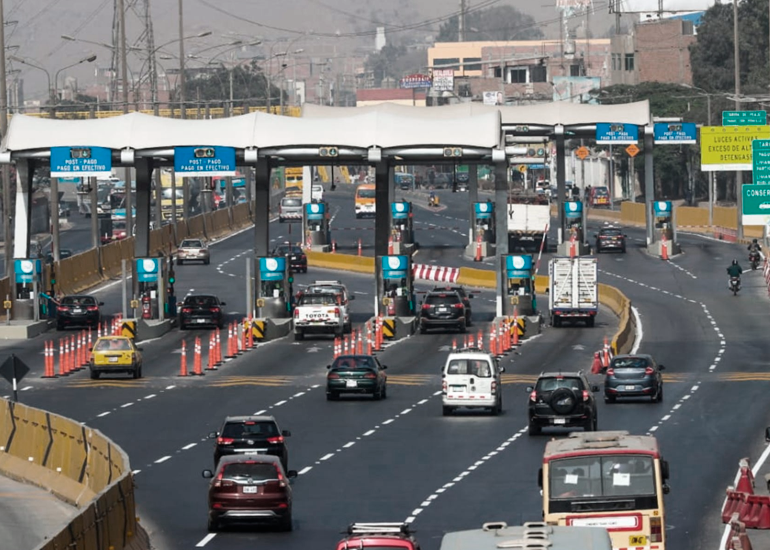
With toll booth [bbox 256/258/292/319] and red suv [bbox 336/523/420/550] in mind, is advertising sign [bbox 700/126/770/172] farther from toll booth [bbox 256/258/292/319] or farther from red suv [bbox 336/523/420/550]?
red suv [bbox 336/523/420/550]

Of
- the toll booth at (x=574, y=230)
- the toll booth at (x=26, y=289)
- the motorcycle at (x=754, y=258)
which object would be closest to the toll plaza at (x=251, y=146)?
the toll booth at (x=26, y=289)

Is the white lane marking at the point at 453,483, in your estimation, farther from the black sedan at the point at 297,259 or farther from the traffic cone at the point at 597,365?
the black sedan at the point at 297,259

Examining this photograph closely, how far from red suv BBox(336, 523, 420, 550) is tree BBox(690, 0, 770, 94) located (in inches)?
5759

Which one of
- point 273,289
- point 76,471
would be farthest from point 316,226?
point 76,471

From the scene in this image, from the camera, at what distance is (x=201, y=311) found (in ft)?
232

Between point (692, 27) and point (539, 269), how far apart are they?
3800 inches

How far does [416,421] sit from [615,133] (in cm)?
5261

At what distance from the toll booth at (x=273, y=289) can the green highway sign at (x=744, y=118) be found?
80.8 feet

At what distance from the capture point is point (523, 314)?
71625 mm

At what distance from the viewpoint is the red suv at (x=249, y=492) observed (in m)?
29.2

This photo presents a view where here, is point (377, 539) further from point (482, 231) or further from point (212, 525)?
point (482, 231)

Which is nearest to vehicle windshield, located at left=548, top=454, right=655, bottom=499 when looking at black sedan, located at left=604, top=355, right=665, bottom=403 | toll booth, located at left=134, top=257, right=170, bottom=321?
black sedan, located at left=604, top=355, right=665, bottom=403

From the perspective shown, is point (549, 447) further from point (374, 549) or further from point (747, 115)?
point (747, 115)

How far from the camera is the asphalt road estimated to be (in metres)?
31.1
